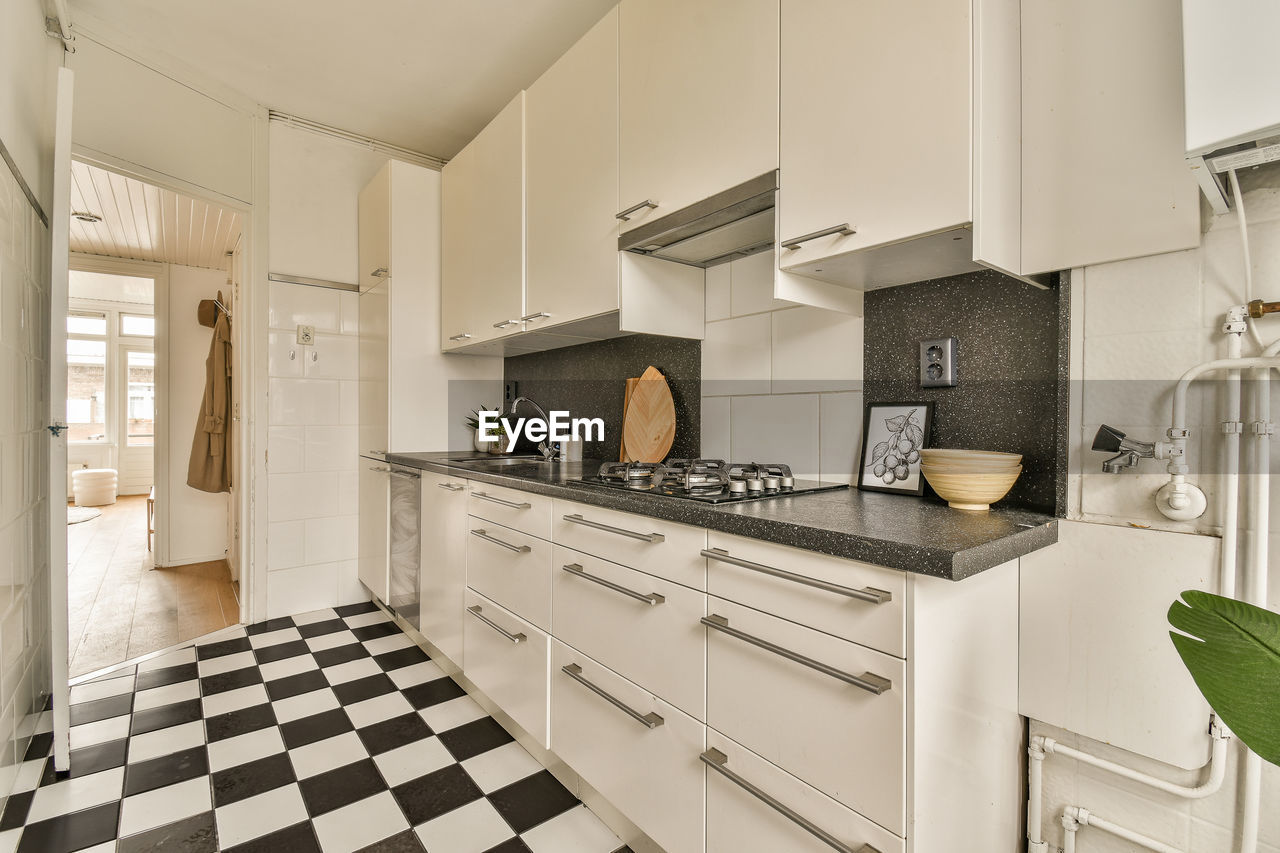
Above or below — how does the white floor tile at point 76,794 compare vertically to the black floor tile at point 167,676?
below

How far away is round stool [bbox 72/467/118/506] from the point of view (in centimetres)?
679

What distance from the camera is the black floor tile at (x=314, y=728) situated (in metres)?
1.88

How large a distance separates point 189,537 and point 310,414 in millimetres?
2351

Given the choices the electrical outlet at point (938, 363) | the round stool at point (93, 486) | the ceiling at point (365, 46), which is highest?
the ceiling at point (365, 46)

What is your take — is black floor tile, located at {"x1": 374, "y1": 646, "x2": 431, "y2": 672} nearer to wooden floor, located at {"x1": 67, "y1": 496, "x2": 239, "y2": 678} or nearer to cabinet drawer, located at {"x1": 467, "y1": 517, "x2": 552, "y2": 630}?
cabinet drawer, located at {"x1": 467, "y1": 517, "x2": 552, "y2": 630}

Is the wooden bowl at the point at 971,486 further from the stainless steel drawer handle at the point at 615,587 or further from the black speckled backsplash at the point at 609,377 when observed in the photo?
the black speckled backsplash at the point at 609,377

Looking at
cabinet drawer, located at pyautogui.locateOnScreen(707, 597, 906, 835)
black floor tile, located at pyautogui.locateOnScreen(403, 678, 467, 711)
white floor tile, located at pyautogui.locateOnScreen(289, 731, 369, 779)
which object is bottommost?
white floor tile, located at pyautogui.locateOnScreen(289, 731, 369, 779)

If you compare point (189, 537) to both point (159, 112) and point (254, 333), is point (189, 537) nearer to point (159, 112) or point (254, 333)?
point (254, 333)

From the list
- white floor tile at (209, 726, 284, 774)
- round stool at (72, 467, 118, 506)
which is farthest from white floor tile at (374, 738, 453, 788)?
round stool at (72, 467, 118, 506)

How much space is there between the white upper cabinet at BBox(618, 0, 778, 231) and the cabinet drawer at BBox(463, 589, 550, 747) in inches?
52.6

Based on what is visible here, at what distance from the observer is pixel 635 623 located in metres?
1.33

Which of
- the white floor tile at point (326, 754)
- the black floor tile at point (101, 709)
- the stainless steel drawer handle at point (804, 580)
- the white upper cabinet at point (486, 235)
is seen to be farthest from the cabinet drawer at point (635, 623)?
the black floor tile at point (101, 709)

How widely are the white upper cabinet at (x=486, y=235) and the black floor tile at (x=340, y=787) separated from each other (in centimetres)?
161

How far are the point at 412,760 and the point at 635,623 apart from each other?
101cm
